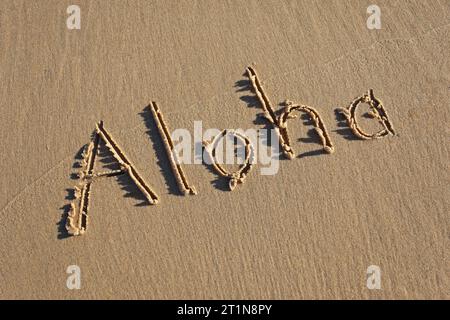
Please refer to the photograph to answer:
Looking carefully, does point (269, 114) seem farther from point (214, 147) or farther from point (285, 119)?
point (214, 147)

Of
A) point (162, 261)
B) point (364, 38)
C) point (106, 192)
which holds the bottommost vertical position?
point (162, 261)

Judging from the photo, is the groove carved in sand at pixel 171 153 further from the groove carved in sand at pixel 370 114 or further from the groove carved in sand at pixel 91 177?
the groove carved in sand at pixel 370 114

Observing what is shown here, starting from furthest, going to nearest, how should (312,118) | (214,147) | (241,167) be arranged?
(312,118) < (214,147) < (241,167)

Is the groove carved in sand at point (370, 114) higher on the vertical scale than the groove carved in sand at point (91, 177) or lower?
higher

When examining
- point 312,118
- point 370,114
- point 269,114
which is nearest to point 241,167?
point 269,114

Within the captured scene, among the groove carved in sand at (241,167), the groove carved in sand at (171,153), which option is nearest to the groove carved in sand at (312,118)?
the groove carved in sand at (241,167)

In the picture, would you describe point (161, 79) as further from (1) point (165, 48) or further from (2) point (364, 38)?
(2) point (364, 38)

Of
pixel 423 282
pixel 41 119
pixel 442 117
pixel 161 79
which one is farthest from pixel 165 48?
pixel 423 282
